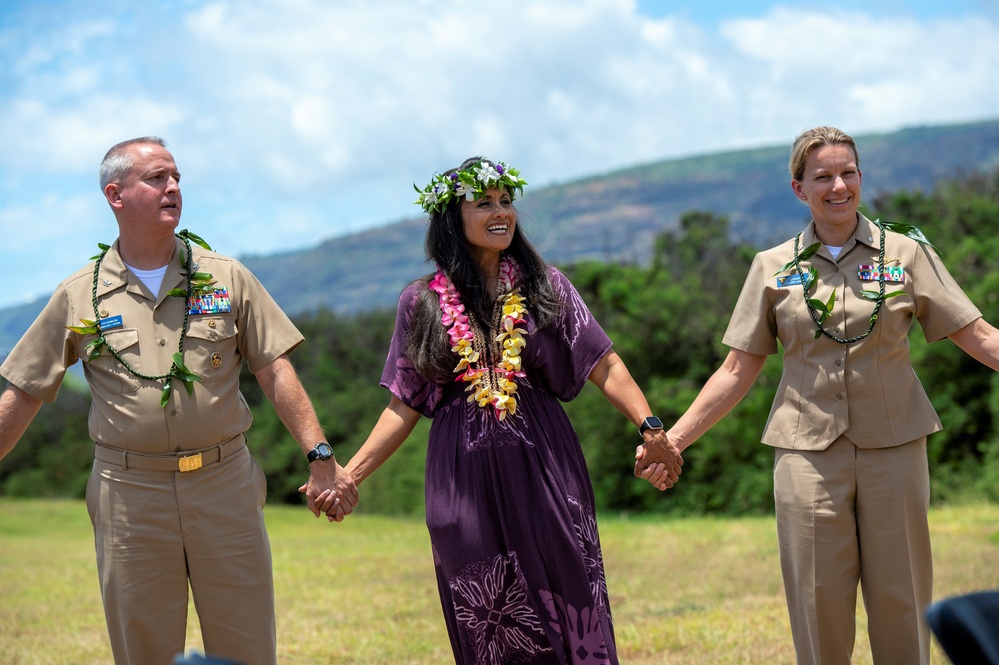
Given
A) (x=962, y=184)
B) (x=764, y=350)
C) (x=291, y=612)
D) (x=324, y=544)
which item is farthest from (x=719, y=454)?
(x=764, y=350)

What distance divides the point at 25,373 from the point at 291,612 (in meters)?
5.70

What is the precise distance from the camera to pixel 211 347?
497 cm

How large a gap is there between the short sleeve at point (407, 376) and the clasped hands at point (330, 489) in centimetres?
43

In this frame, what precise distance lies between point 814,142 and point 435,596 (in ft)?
22.9

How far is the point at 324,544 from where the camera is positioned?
59.4 ft

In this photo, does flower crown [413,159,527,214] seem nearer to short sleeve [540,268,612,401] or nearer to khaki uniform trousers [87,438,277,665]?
short sleeve [540,268,612,401]

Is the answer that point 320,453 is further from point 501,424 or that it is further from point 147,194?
point 147,194

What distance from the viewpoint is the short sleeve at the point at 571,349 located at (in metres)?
5.23

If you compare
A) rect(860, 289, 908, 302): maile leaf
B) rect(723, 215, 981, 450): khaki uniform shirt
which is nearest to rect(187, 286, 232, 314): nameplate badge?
rect(723, 215, 981, 450): khaki uniform shirt

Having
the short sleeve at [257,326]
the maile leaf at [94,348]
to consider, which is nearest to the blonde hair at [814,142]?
the short sleeve at [257,326]

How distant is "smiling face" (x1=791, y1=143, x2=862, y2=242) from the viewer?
4965 mm

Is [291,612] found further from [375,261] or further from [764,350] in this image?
[375,261]

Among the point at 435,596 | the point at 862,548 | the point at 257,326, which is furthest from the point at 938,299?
the point at 435,596

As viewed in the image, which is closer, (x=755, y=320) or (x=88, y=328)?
(x=88, y=328)
